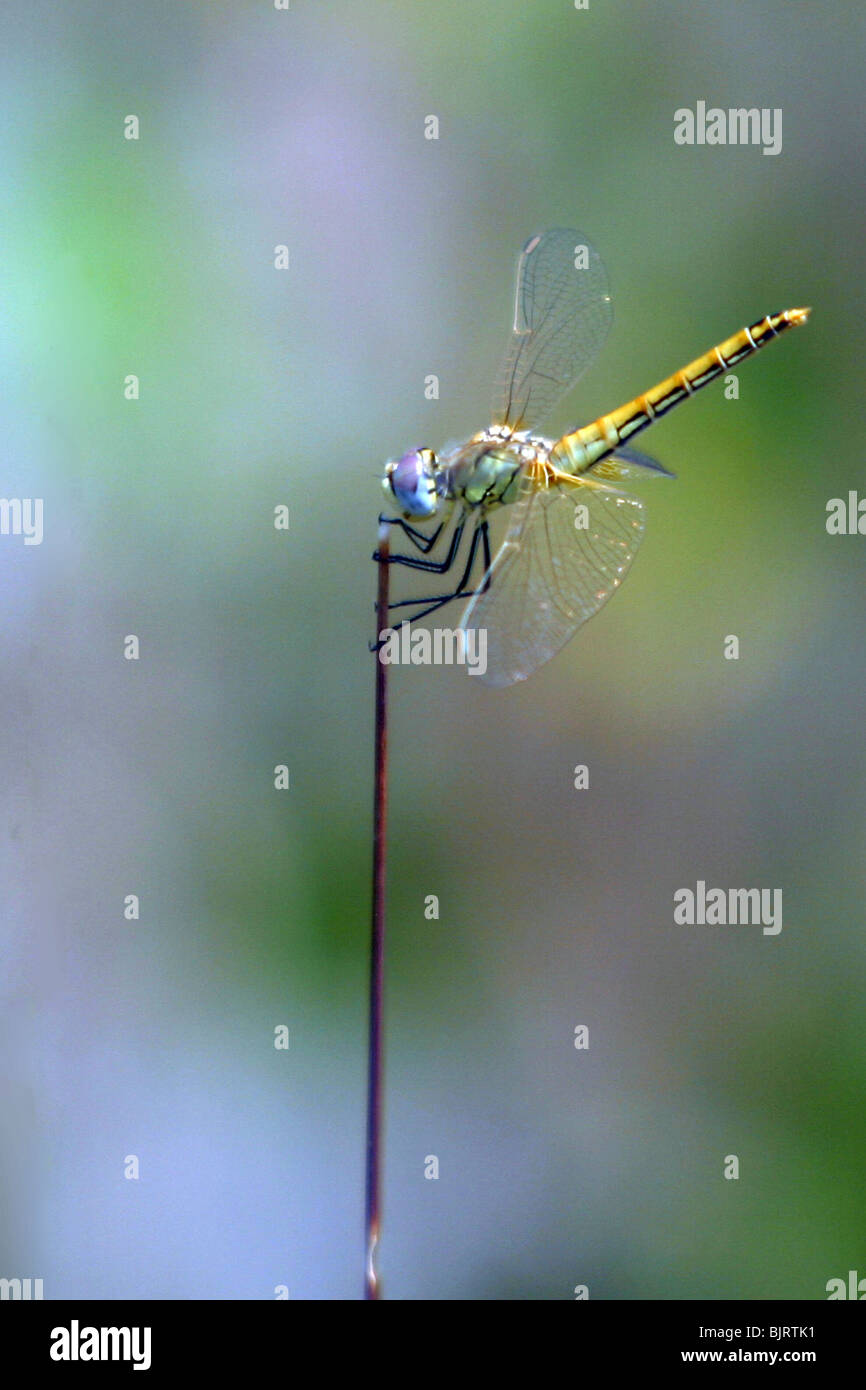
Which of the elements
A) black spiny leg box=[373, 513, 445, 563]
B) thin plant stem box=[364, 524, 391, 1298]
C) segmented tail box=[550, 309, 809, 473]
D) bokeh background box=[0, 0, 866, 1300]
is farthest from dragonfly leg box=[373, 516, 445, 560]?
bokeh background box=[0, 0, 866, 1300]

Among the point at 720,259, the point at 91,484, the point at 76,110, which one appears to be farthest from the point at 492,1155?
the point at 76,110

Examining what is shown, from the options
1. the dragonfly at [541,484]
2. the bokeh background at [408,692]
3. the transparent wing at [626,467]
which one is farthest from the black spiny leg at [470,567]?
the bokeh background at [408,692]

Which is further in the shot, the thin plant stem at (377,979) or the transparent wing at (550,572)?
the transparent wing at (550,572)

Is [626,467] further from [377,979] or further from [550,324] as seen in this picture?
[377,979]

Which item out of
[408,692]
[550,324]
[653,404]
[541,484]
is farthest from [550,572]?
[408,692]

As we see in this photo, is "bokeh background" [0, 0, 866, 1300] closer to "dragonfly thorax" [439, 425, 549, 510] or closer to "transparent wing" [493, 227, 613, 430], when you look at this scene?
"transparent wing" [493, 227, 613, 430]

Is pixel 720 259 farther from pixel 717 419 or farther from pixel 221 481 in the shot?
pixel 221 481

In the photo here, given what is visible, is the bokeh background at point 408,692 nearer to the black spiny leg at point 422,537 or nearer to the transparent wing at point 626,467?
the transparent wing at point 626,467
